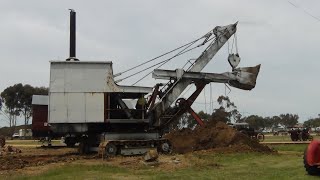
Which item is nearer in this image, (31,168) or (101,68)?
(31,168)

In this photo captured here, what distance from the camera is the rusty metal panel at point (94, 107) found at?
2612cm

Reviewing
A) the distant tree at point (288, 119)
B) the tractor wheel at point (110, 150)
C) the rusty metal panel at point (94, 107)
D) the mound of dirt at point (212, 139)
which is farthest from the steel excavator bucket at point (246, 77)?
the distant tree at point (288, 119)

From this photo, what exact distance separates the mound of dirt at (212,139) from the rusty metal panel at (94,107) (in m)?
5.75

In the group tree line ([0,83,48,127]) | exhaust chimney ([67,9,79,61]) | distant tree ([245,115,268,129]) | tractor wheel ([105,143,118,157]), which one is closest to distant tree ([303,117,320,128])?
distant tree ([245,115,268,129])

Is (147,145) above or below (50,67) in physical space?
below

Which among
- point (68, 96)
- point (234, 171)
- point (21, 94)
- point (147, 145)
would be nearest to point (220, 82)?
point (147, 145)

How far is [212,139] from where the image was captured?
98.0ft

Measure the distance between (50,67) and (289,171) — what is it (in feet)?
44.8

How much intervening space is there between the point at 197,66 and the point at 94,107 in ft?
24.9

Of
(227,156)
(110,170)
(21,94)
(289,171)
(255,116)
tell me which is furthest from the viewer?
(255,116)

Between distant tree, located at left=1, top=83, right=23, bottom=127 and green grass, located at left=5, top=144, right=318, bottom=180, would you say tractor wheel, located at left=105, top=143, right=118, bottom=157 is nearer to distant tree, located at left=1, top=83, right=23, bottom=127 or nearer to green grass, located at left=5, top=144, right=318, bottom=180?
green grass, located at left=5, top=144, right=318, bottom=180

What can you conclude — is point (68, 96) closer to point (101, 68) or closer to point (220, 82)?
point (101, 68)

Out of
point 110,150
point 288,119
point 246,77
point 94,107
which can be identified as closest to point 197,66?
point 246,77

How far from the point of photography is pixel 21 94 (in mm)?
107000
